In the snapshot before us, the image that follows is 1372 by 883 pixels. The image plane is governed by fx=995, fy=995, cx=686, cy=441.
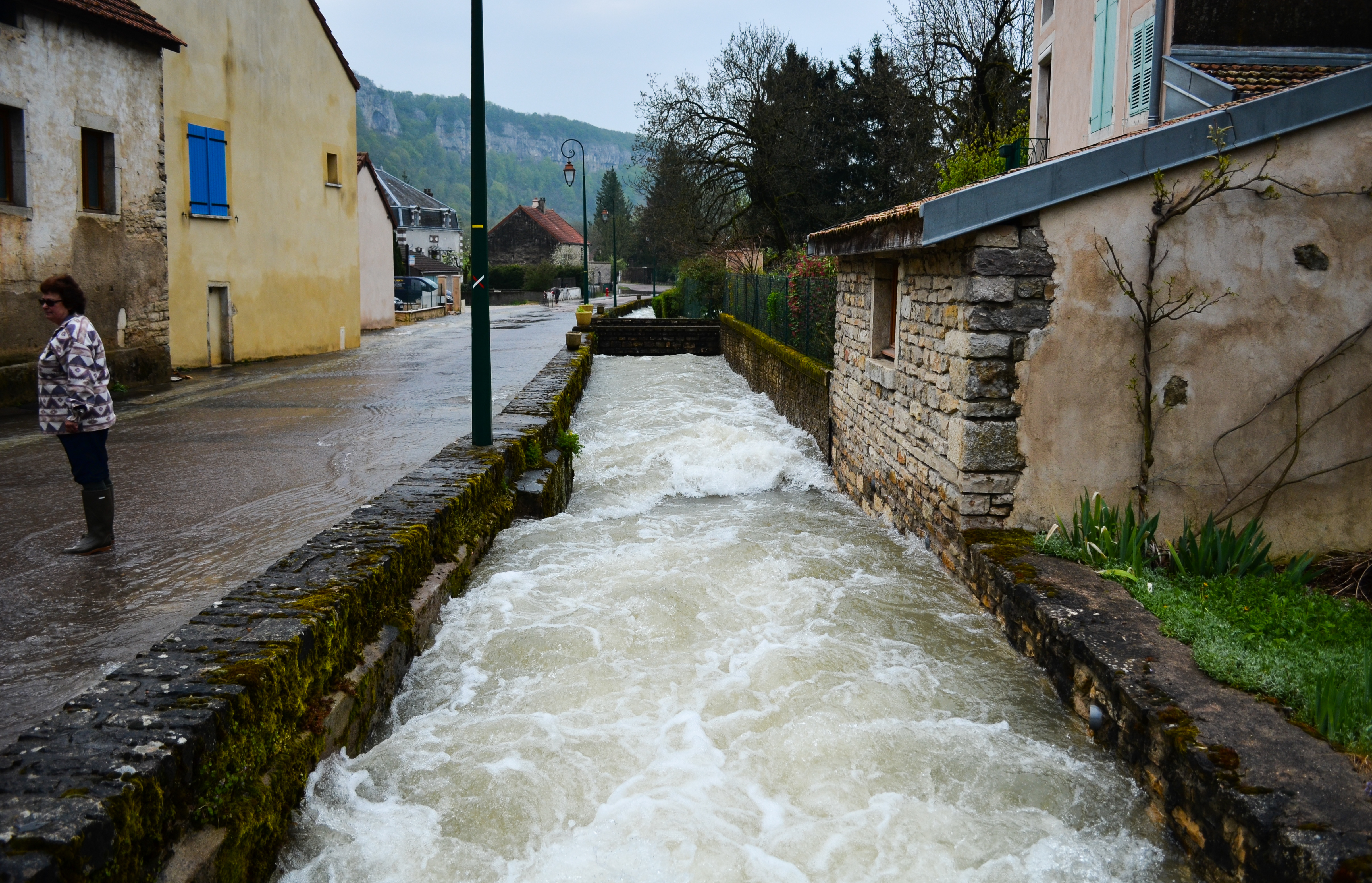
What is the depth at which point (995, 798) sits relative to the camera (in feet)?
13.3

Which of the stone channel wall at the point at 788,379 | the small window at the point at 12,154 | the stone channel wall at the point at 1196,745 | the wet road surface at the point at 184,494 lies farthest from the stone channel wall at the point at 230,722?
the small window at the point at 12,154

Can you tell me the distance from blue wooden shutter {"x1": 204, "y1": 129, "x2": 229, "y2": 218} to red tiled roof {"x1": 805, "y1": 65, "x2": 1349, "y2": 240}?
39.1ft

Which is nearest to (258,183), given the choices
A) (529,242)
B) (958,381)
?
(958,381)

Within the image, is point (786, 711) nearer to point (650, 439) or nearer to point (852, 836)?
point (852, 836)

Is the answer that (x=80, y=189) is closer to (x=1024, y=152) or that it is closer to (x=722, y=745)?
(x=722, y=745)

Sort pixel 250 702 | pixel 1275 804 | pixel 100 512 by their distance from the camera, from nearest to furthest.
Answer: pixel 1275 804 < pixel 250 702 < pixel 100 512

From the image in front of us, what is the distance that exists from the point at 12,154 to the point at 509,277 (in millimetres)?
59499

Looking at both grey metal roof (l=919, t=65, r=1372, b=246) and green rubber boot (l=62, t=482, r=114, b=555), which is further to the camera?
green rubber boot (l=62, t=482, r=114, b=555)

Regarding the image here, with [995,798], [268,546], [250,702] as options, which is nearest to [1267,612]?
[995,798]

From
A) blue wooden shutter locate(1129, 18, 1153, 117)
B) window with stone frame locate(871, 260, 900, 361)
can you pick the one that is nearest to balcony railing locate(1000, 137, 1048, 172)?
blue wooden shutter locate(1129, 18, 1153, 117)

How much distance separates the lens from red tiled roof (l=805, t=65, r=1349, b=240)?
245 inches

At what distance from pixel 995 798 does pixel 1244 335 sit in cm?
390

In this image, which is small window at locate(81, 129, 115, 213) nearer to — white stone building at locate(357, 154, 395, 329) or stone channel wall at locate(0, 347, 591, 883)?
stone channel wall at locate(0, 347, 591, 883)

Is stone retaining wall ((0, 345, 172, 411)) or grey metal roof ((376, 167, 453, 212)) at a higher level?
grey metal roof ((376, 167, 453, 212))
